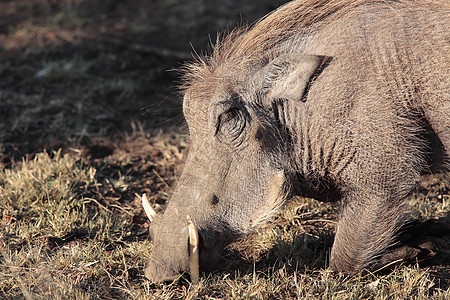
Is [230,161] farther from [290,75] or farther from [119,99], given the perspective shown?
[119,99]

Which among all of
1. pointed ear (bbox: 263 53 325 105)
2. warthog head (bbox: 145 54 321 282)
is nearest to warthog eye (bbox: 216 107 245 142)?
warthog head (bbox: 145 54 321 282)

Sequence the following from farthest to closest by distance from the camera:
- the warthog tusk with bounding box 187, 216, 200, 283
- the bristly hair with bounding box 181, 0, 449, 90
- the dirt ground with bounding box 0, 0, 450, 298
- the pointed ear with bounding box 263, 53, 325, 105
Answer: the dirt ground with bounding box 0, 0, 450, 298 → the bristly hair with bounding box 181, 0, 449, 90 → the pointed ear with bounding box 263, 53, 325, 105 → the warthog tusk with bounding box 187, 216, 200, 283

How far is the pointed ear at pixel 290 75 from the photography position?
2707mm

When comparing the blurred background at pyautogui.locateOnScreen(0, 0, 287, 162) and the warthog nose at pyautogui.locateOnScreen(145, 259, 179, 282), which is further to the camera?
the blurred background at pyautogui.locateOnScreen(0, 0, 287, 162)

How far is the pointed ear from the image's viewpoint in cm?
271

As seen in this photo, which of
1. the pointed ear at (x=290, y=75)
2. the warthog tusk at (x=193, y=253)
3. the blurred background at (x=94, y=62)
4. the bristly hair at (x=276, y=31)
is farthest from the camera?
the blurred background at (x=94, y=62)

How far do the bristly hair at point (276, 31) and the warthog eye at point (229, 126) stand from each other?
0.29m

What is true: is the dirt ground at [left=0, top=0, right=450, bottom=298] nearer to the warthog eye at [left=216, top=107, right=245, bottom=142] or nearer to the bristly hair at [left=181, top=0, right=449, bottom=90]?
the bristly hair at [left=181, top=0, right=449, bottom=90]

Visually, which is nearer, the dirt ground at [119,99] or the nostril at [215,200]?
the nostril at [215,200]

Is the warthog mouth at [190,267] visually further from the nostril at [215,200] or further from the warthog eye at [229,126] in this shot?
the warthog eye at [229,126]

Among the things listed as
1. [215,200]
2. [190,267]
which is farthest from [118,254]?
[215,200]

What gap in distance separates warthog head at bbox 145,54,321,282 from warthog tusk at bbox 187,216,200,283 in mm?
12

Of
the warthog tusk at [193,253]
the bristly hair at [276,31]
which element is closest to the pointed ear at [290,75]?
the bristly hair at [276,31]

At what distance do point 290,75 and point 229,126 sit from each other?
416 millimetres
